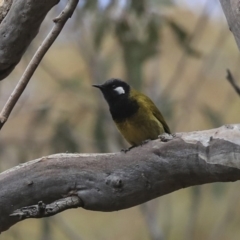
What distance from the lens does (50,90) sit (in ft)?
15.8

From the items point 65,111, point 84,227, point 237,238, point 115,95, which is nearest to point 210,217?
point 237,238

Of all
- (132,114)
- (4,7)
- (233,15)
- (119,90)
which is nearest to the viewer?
(233,15)

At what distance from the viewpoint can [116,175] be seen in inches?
57.2

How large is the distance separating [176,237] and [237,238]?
56 centimetres

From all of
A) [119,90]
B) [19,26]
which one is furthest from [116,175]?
[119,90]

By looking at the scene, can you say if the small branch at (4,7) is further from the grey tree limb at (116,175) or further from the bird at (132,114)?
the bird at (132,114)

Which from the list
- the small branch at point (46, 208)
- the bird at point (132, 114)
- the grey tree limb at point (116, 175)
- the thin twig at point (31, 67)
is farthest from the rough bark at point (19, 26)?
the bird at point (132, 114)

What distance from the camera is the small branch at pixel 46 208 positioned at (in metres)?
1.35

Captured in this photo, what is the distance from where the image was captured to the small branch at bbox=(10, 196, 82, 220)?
1.35m

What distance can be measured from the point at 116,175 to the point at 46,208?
0.19 meters

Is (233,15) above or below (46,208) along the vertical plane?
above

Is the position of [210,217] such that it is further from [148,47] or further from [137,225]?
[148,47]

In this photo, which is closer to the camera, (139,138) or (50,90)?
(139,138)

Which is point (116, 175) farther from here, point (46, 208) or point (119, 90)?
point (119, 90)
